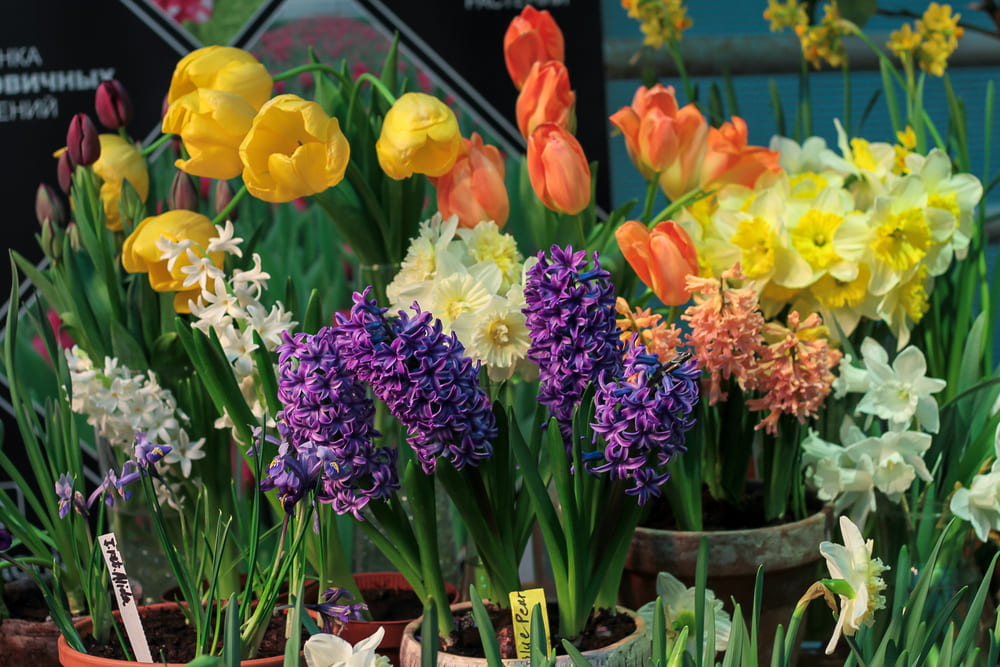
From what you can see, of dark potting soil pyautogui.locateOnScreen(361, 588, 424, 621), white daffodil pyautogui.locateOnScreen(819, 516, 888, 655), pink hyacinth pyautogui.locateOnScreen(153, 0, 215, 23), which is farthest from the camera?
pink hyacinth pyautogui.locateOnScreen(153, 0, 215, 23)

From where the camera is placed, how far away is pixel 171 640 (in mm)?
599

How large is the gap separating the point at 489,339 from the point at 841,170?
1.35 ft

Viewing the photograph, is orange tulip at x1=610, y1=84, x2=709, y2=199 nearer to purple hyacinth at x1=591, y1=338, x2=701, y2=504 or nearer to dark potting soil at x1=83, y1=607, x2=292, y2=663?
purple hyacinth at x1=591, y1=338, x2=701, y2=504

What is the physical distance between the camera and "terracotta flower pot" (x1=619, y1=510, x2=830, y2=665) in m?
0.64

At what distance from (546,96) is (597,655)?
42 centimetres

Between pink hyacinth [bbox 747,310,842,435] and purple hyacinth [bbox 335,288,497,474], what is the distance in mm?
239

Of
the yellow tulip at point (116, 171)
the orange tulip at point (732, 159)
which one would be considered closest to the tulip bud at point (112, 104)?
the yellow tulip at point (116, 171)

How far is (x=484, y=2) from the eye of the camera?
3.86 ft

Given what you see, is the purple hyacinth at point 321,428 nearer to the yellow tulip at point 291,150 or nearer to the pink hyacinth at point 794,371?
the yellow tulip at point 291,150

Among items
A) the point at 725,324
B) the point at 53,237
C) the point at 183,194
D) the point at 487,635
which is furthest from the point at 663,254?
the point at 53,237

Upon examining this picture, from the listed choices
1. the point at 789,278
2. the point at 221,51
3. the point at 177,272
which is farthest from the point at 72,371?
the point at 789,278

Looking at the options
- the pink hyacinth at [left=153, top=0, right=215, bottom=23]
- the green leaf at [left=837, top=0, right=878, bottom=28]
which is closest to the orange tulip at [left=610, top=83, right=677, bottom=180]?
the green leaf at [left=837, top=0, right=878, bottom=28]

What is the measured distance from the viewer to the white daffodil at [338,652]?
1.47 feet

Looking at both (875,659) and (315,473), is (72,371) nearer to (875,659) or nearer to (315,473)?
(315,473)
